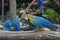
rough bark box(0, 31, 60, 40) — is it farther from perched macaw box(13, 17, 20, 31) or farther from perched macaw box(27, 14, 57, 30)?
perched macaw box(13, 17, 20, 31)

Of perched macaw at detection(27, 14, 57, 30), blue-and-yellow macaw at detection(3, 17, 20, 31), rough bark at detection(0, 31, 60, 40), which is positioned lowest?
blue-and-yellow macaw at detection(3, 17, 20, 31)

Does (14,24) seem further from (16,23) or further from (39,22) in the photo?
(39,22)

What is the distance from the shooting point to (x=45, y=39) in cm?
205

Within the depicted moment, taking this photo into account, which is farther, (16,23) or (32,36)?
(16,23)

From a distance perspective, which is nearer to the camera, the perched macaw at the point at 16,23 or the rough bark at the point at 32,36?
the rough bark at the point at 32,36

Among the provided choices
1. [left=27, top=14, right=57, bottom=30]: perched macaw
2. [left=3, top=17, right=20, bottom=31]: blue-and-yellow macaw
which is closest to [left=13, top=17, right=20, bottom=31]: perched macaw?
[left=3, top=17, right=20, bottom=31]: blue-and-yellow macaw

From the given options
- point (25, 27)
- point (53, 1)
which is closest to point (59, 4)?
point (53, 1)

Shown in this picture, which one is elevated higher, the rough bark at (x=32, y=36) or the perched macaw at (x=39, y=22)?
the perched macaw at (x=39, y=22)

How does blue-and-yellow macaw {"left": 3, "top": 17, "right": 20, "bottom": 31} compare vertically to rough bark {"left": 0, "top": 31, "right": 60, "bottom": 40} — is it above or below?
below

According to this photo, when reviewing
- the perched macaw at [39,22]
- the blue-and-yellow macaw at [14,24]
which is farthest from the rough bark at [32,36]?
the blue-and-yellow macaw at [14,24]

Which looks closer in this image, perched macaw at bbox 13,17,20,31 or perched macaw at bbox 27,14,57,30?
perched macaw at bbox 27,14,57,30

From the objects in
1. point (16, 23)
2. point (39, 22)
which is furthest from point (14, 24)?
point (39, 22)

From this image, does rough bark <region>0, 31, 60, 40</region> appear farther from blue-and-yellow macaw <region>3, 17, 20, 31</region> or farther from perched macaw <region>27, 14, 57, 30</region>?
blue-and-yellow macaw <region>3, 17, 20, 31</region>

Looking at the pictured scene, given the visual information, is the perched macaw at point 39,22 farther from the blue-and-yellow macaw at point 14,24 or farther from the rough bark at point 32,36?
the blue-and-yellow macaw at point 14,24
